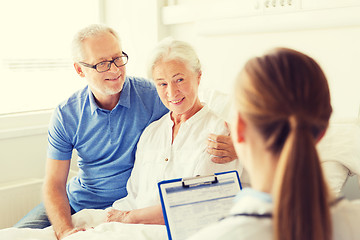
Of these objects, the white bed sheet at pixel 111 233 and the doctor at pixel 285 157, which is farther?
the white bed sheet at pixel 111 233

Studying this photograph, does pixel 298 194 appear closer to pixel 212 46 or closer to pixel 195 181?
pixel 195 181

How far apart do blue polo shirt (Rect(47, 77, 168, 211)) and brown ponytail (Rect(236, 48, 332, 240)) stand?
1.48 meters

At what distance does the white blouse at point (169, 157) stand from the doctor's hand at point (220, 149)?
3cm

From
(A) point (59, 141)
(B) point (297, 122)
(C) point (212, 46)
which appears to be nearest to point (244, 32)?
(C) point (212, 46)

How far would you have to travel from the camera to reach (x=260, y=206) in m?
0.89

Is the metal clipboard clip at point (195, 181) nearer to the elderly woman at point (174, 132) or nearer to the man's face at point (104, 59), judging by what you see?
the elderly woman at point (174, 132)

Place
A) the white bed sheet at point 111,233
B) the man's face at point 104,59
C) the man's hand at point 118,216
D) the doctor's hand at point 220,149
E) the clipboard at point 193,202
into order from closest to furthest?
the clipboard at point 193,202, the white bed sheet at point 111,233, the doctor's hand at point 220,149, the man's hand at point 118,216, the man's face at point 104,59

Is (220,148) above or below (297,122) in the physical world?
below

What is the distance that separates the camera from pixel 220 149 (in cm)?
191

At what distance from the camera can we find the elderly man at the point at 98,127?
7.64 ft

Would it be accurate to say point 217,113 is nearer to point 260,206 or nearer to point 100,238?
point 100,238

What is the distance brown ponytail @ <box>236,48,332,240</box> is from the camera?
86cm

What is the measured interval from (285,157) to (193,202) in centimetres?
74

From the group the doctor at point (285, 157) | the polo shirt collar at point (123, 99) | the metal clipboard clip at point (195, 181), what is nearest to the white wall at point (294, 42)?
the polo shirt collar at point (123, 99)
